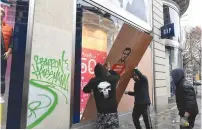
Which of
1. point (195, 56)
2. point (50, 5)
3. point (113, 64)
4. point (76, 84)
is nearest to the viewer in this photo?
point (50, 5)

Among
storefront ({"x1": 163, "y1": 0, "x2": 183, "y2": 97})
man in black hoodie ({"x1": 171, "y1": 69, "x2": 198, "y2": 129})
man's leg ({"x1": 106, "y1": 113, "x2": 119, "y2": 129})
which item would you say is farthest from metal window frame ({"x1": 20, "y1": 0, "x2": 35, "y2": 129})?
storefront ({"x1": 163, "y1": 0, "x2": 183, "y2": 97})

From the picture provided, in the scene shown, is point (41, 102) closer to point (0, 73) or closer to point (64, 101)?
point (64, 101)

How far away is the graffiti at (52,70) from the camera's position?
432cm

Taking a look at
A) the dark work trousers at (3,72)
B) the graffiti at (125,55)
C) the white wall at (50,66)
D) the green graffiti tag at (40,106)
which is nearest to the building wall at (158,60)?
the graffiti at (125,55)

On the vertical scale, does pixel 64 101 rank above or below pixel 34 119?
above

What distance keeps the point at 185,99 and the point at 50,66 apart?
8.88 ft

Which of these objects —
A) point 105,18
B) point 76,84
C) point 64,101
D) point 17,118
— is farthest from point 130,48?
point 17,118

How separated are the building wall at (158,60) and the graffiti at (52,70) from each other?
5113 mm

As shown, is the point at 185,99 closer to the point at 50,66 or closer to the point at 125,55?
the point at 125,55

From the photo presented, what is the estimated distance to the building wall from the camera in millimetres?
9047

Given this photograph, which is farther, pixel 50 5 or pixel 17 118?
pixel 50 5

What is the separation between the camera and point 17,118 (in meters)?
4.00

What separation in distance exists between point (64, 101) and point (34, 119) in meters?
0.77

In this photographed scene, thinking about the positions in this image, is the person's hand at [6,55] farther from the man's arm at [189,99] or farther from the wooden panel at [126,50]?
the man's arm at [189,99]
